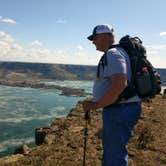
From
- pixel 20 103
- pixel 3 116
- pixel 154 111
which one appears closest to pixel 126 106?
pixel 154 111

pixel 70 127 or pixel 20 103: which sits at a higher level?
pixel 70 127

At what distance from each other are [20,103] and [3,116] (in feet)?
72.4

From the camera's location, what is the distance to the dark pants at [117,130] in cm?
430

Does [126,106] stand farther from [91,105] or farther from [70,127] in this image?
[70,127]

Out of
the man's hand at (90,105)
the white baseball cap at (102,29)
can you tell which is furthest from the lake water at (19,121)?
the white baseball cap at (102,29)

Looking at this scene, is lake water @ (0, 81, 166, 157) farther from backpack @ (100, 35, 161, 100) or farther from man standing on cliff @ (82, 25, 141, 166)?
backpack @ (100, 35, 161, 100)

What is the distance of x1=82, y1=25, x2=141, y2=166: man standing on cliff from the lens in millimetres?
4074

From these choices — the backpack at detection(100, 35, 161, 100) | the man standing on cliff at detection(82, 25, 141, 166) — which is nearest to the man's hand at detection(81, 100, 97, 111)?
the man standing on cliff at detection(82, 25, 141, 166)

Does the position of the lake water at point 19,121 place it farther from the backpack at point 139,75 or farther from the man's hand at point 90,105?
the backpack at point 139,75

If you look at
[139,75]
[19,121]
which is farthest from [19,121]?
[139,75]

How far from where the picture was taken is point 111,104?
429 centimetres

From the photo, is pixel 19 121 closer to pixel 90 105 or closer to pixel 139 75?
pixel 90 105

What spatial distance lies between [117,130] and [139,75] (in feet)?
2.63

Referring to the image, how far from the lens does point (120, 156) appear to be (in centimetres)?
432
